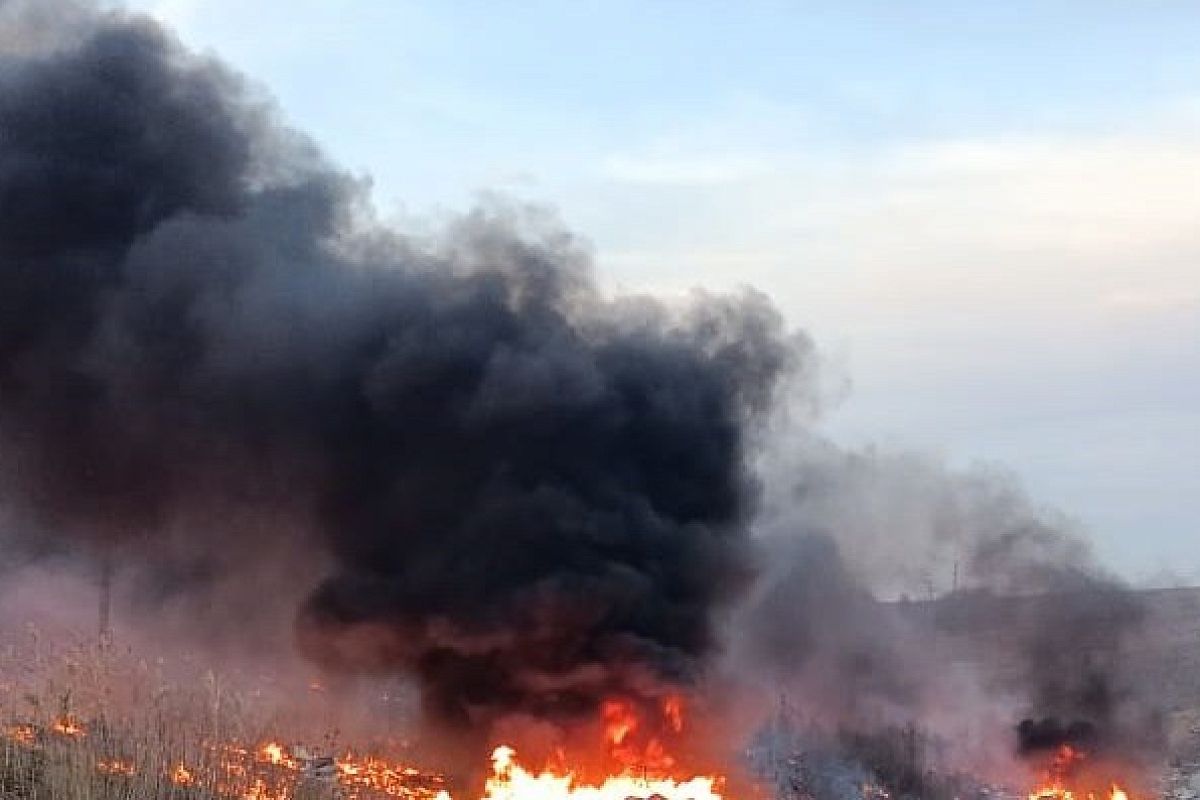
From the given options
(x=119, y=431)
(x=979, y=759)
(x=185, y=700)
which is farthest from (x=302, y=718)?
(x=979, y=759)

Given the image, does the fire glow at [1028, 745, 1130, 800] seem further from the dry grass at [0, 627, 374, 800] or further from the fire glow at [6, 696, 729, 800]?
the dry grass at [0, 627, 374, 800]

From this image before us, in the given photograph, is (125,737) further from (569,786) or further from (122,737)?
(569,786)

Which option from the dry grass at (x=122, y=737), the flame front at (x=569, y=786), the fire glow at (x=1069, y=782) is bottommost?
the dry grass at (x=122, y=737)

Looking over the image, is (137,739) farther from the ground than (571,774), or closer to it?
closer to it

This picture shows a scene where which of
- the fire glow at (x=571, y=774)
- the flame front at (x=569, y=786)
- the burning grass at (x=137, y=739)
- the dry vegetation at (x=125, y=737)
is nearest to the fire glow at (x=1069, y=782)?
the fire glow at (x=571, y=774)

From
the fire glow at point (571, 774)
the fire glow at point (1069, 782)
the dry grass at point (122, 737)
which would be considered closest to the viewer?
the dry grass at point (122, 737)

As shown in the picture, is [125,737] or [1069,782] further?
[1069,782]

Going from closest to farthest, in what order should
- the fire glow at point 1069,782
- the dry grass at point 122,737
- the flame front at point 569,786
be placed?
the dry grass at point 122,737 → the flame front at point 569,786 → the fire glow at point 1069,782

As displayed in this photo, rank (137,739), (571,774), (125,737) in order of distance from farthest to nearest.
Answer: (571,774), (125,737), (137,739)

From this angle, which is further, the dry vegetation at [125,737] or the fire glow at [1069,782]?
the fire glow at [1069,782]

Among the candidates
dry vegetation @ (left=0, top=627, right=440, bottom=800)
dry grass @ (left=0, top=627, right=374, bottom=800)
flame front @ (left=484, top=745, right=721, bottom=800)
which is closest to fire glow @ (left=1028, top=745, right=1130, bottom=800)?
flame front @ (left=484, top=745, right=721, bottom=800)

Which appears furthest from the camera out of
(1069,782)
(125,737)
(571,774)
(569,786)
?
(1069,782)

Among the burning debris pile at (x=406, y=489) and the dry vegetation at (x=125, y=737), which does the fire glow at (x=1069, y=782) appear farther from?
the dry vegetation at (x=125, y=737)

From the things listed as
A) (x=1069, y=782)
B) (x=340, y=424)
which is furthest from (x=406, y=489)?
(x=1069, y=782)
